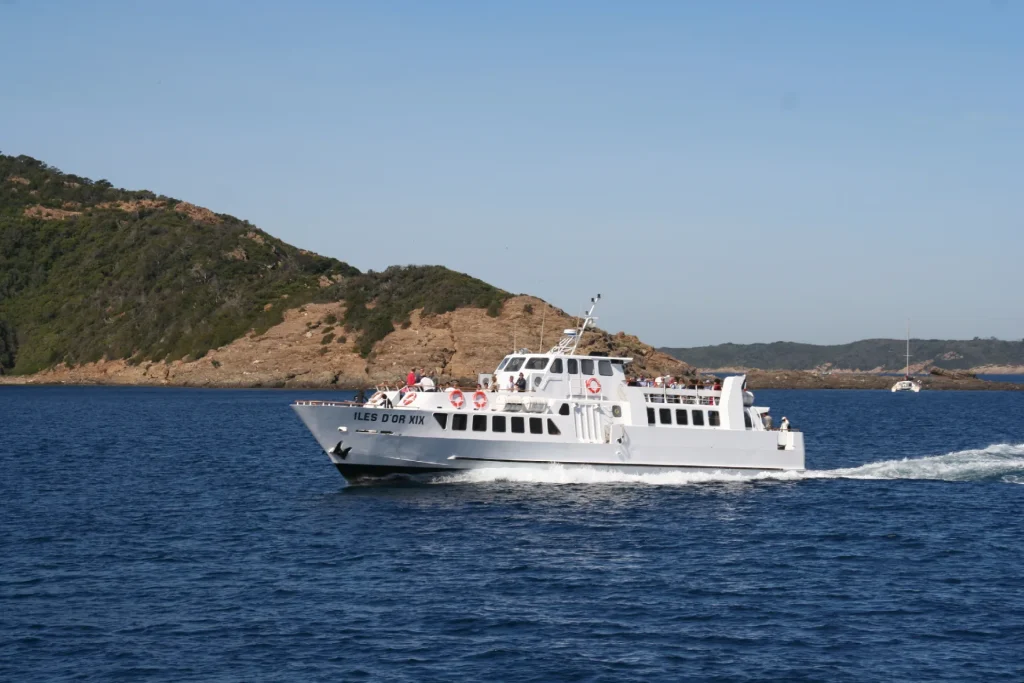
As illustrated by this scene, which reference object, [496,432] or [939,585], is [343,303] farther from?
[939,585]

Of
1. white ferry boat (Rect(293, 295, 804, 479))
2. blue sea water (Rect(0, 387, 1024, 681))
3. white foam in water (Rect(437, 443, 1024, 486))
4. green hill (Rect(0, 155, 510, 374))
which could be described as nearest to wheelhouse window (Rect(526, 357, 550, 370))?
white ferry boat (Rect(293, 295, 804, 479))

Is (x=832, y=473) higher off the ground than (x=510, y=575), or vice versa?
(x=832, y=473)

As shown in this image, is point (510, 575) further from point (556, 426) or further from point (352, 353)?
point (352, 353)

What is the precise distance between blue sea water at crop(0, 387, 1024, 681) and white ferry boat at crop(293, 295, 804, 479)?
92cm

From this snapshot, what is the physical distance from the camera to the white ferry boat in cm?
4172

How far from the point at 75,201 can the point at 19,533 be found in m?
175

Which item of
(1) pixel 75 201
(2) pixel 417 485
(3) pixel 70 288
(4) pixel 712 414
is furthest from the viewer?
(1) pixel 75 201

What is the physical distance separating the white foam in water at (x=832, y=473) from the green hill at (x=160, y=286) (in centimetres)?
8392

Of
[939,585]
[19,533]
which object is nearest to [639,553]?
[939,585]

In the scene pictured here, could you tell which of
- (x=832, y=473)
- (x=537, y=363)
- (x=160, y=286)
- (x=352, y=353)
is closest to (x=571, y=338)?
(x=537, y=363)

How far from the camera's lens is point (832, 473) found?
4894 cm

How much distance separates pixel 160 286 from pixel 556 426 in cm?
12799

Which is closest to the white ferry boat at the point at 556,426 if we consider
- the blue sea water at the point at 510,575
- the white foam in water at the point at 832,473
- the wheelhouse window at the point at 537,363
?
the wheelhouse window at the point at 537,363

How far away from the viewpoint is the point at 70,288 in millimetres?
163875
